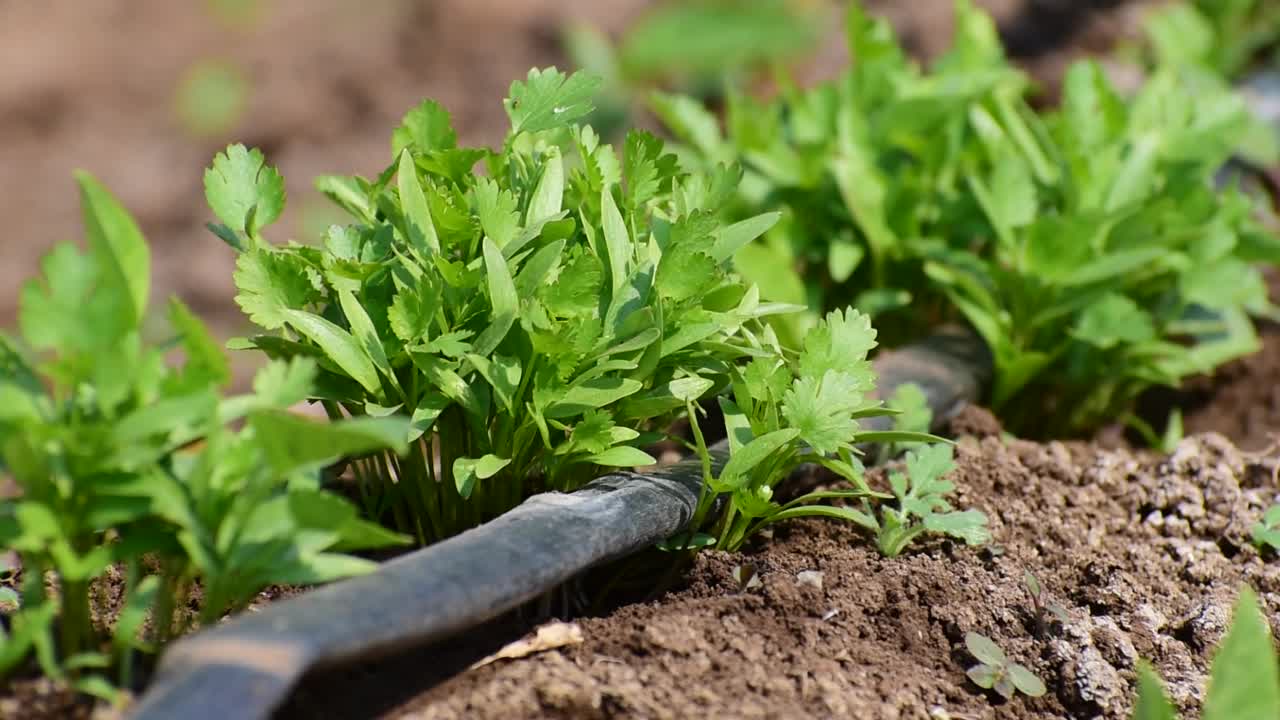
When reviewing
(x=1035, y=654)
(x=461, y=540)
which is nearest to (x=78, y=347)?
(x=461, y=540)

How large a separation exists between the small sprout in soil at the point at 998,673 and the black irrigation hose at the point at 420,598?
470mm

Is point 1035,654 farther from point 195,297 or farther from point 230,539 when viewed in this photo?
point 195,297

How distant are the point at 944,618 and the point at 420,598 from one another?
0.82 meters

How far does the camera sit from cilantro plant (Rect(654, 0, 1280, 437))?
2.79 metres

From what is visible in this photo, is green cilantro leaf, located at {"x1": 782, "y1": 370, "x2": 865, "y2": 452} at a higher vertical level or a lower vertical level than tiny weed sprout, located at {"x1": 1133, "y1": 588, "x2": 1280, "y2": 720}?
higher

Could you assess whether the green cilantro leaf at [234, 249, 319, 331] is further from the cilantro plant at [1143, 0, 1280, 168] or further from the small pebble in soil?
the cilantro plant at [1143, 0, 1280, 168]

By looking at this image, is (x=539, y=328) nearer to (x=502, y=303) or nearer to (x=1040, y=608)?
(x=502, y=303)

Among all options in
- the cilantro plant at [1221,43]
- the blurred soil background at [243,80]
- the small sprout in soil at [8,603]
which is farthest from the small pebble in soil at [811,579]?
the blurred soil background at [243,80]

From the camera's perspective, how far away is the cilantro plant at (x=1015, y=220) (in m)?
2.79

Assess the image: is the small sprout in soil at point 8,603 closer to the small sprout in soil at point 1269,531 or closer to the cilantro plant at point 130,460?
the cilantro plant at point 130,460

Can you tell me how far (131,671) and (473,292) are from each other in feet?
2.35

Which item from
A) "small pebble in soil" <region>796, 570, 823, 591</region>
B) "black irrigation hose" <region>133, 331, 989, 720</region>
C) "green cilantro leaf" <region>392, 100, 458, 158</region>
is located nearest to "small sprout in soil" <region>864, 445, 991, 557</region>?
"small pebble in soil" <region>796, 570, 823, 591</region>

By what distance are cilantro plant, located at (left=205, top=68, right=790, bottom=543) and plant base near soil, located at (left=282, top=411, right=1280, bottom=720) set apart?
276mm

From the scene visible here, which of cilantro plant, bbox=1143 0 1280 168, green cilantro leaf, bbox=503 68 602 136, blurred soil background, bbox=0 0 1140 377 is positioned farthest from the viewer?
blurred soil background, bbox=0 0 1140 377
